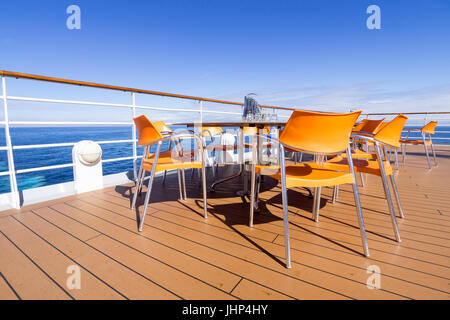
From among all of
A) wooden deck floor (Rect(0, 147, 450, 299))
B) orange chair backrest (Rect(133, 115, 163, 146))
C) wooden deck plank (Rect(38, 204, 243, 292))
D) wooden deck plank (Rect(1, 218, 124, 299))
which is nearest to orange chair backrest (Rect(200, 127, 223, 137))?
wooden deck floor (Rect(0, 147, 450, 299))

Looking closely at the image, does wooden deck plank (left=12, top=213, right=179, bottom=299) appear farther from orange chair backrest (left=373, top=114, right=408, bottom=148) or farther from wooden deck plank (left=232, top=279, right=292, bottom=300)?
orange chair backrest (left=373, top=114, right=408, bottom=148)

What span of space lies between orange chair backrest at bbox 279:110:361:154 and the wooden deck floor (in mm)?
599

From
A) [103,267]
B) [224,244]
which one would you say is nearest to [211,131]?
[224,244]

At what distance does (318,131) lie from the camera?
3.64 ft

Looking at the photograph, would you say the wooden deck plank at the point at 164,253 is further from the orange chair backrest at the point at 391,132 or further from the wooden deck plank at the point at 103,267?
the orange chair backrest at the point at 391,132

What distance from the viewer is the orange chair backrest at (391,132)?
1.50m

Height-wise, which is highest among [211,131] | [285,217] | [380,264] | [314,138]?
[211,131]

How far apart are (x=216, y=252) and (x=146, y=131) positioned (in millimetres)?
942

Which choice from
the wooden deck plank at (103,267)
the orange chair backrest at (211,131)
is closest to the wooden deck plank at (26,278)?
the wooden deck plank at (103,267)

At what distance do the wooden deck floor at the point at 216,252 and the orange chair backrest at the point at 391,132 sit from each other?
609mm

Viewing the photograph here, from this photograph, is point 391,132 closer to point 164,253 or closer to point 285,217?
point 285,217
